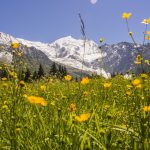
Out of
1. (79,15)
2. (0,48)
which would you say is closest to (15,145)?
(79,15)

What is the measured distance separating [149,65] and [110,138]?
32.3 inches

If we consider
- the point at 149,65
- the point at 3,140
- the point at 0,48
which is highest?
the point at 0,48

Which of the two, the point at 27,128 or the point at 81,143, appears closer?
the point at 81,143

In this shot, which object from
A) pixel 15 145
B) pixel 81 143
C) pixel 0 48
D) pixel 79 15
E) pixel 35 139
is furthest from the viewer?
pixel 0 48

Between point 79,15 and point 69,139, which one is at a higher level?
point 79,15

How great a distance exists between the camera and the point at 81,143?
7.52ft

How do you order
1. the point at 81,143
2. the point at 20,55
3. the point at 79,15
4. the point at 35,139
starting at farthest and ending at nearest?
the point at 20,55, the point at 79,15, the point at 35,139, the point at 81,143

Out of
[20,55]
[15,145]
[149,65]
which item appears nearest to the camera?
[15,145]

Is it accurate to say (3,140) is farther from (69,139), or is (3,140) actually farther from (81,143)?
(81,143)

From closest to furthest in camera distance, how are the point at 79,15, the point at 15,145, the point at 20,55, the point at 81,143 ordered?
the point at 81,143, the point at 15,145, the point at 79,15, the point at 20,55

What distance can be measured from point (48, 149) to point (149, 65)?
115cm

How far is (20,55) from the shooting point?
172 inches

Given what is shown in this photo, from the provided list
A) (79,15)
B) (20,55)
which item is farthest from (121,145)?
(20,55)

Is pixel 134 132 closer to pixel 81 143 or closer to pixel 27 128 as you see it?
pixel 81 143
